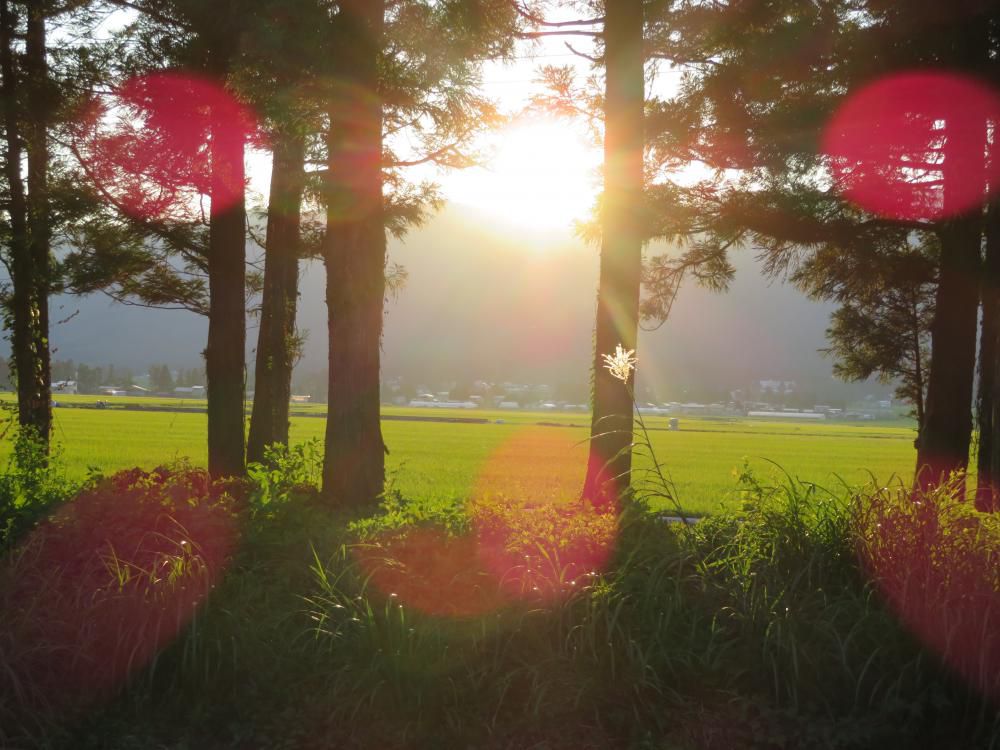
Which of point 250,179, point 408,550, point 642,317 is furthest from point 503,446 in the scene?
point 408,550

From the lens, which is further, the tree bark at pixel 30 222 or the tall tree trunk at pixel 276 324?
the tall tree trunk at pixel 276 324

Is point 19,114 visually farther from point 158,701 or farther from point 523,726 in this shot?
point 523,726

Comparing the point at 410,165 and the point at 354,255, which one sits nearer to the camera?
the point at 354,255

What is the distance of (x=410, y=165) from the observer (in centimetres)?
1152

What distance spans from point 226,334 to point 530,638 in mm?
7796

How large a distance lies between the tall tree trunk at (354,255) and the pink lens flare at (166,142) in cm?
307

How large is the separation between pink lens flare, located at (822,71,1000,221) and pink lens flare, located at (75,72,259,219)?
8.12 m

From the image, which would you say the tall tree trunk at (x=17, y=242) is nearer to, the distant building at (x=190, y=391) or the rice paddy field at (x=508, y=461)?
the rice paddy field at (x=508, y=461)

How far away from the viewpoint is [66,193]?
1205 cm

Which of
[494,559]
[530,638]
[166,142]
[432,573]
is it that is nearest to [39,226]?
[166,142]

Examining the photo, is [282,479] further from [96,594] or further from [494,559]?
[494,559]

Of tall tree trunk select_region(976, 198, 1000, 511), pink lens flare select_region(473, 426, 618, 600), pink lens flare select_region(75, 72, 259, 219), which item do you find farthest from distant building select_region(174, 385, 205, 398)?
pink lens flare select_region(473, 426, 618, 600)

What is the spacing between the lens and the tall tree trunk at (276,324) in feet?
44.9


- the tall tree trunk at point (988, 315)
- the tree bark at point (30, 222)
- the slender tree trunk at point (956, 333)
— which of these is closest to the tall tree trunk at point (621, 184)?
the tall tree trunk at point (988, 315)
